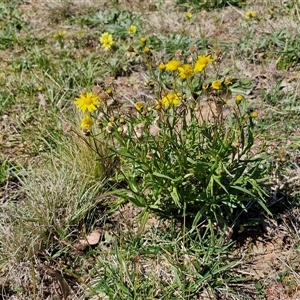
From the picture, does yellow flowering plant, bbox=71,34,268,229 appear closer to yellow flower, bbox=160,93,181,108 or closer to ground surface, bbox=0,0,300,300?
yellow flower, bbox=160,93,181,108

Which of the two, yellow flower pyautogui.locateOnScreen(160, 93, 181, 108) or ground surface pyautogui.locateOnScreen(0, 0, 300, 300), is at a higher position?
yellow flower pyautogui.locateOnScreen(160, 93, 181, 108)

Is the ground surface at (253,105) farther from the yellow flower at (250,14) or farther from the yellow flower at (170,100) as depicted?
the yellow flower at (170,100)

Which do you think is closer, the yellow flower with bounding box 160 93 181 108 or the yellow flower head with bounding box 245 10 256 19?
the yellow flower with bounding box 160 93 181 108

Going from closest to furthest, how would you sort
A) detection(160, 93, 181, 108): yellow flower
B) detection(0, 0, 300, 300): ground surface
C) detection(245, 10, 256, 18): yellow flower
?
detection(160, 93, 181, 108): yellow flower
detection(0, 0, 300, 300): ground surface
detection(245, 10, 256, 18): yellow flower

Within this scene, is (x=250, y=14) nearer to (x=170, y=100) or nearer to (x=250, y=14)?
(x=250, y=14)

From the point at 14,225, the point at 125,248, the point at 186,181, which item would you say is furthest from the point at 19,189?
the point at 186,181

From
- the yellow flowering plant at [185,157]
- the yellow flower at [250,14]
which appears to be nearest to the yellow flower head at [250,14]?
the yellow flower at [250,14]

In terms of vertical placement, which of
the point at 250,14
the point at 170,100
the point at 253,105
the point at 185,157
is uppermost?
the point at 170,100

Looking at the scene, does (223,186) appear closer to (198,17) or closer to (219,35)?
(219,35)

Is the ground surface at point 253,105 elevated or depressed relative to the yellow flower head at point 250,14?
depressed

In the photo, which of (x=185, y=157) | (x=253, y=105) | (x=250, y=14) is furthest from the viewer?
(x=250, y=14)

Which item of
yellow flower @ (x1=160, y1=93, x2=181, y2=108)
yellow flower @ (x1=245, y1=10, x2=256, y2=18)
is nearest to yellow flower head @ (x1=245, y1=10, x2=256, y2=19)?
yellow flower @ (x1=245, y1=10, x2=256, y2=18)

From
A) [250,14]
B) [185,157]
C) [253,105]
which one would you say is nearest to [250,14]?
[250,14]

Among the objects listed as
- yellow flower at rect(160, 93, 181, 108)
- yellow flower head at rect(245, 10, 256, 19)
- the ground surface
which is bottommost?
the ground surface
